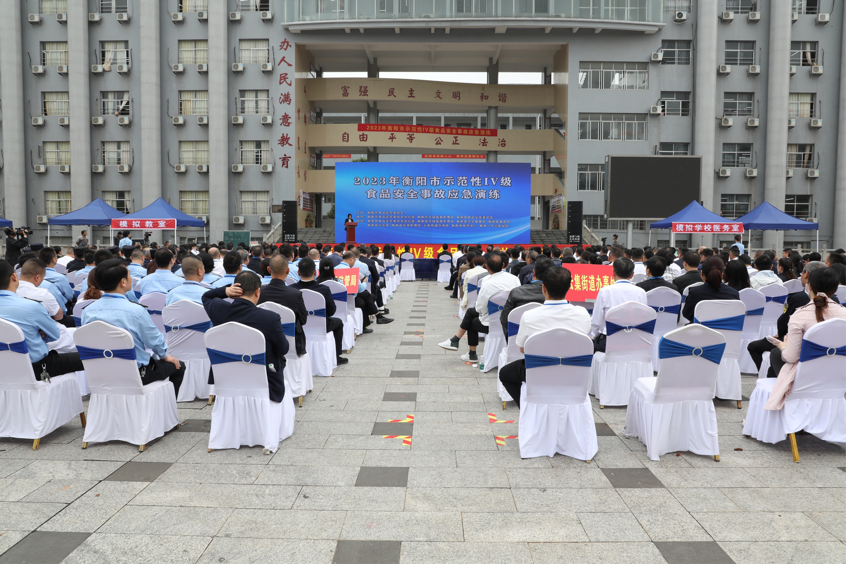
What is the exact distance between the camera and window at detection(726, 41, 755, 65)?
25.7 metres

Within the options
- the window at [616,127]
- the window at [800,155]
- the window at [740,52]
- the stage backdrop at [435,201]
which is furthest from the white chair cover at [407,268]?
the window at [800,155]

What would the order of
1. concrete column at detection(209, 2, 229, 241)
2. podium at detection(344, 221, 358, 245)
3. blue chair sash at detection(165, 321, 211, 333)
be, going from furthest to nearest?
concrete column at detection(209, 2, 229, 241) < podium at detection(344, 221, 358, 245) < blue chair sash at detection(165, 321, 211, 333)

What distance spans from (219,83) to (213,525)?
1010 inches

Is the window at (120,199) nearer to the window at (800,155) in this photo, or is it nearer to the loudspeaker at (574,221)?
the loudspeaker at (574,221)

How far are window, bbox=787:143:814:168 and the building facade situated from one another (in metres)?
0.06

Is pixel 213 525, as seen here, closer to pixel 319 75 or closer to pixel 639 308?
pixel 639 308

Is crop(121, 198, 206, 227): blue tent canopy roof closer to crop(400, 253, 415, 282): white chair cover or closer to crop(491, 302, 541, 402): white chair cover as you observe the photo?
crop(400, 253, 415, 282): white chair cover

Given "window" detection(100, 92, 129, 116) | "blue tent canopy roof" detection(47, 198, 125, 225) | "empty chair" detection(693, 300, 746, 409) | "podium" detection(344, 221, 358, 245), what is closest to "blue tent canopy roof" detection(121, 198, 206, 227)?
"blue tent canopy roof" detection(47, 198, 125, 225)

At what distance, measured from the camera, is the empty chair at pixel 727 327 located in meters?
5.21

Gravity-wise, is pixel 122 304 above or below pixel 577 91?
below

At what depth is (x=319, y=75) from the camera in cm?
3084

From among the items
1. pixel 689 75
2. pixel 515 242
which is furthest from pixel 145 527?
pixel 689 75

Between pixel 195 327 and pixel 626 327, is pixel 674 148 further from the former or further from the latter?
pixel 195 327

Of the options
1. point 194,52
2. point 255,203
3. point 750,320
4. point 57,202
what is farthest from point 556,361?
point 57,202
